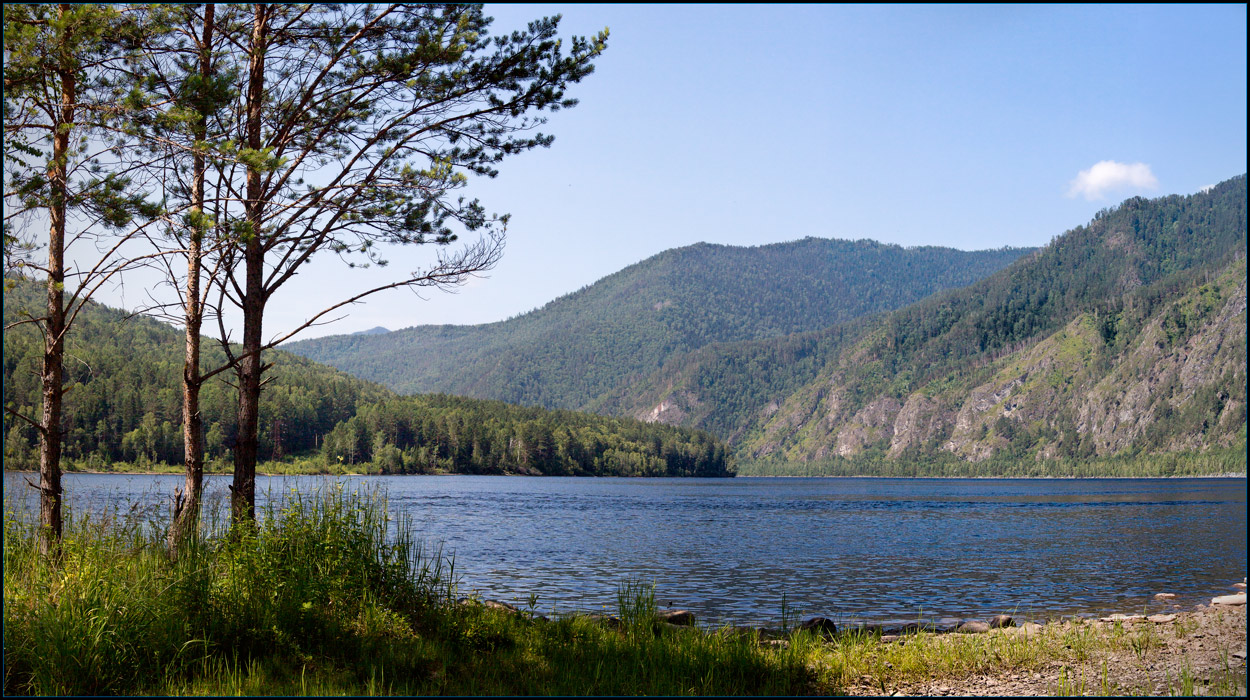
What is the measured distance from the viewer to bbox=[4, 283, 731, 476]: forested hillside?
104 m

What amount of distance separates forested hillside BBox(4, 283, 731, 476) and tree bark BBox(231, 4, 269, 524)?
220 feet

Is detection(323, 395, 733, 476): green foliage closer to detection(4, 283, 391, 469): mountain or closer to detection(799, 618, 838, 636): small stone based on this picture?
detection(4, 283, 391, 469): mountain

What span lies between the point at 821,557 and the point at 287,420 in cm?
10999

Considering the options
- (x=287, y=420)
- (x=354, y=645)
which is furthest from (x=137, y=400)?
(x=354, y=645)

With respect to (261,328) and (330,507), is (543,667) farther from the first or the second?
(261,328)

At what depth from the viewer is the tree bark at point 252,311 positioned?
11719mm

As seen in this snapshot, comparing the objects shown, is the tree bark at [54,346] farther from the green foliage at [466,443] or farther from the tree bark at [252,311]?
the green foliage at [466,443]

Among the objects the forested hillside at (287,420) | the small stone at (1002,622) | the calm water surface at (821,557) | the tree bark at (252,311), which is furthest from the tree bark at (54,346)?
the forested hillside at (287,420)

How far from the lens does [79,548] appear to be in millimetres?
10320

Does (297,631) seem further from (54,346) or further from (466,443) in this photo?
(466,443)

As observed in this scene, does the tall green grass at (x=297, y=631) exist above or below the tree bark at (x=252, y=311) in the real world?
below

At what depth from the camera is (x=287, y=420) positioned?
130m

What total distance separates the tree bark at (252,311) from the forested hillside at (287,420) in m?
67.0

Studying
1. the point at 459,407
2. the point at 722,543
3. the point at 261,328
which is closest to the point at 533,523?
the point at 722,543
